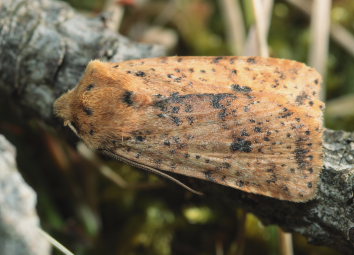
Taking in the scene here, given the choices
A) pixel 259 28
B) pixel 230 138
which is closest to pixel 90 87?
pixel 230 138

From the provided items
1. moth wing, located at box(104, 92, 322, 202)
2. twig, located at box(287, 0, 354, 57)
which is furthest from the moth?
twig, located at box(287, 0, 354, 57)

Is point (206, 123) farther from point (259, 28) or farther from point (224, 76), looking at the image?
point (259, 28)

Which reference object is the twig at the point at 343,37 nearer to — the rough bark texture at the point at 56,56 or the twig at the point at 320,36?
the twig at the point at 320,36

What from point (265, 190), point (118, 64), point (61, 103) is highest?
point (118, 64)

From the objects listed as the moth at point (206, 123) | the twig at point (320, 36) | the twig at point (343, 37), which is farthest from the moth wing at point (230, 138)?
the twig at point (343, 37)

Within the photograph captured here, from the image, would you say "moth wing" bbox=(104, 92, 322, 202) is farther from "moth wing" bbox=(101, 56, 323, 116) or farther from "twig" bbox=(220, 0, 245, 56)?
"twig" bbox=(220, 0, 245, 56)

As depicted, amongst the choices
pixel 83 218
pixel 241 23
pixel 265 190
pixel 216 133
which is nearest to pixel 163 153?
pixel 216 133

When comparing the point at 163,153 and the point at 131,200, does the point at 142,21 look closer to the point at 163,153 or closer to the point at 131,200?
the point at 131,200
